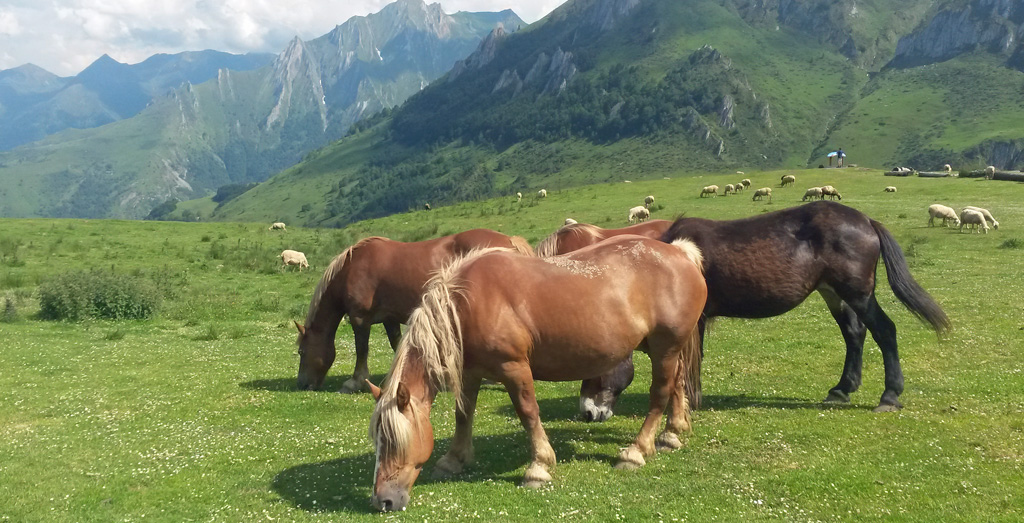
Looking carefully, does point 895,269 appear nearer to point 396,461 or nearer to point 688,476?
point 688,476

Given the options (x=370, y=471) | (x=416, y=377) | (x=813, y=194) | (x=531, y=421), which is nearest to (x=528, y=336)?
(x=531, y=421)

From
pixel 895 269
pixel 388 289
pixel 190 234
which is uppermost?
pixel 895 269

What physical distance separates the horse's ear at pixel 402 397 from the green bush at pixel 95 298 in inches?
714

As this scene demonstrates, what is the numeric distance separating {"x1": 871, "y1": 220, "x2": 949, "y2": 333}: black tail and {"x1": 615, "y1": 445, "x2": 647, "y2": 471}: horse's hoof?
541cm

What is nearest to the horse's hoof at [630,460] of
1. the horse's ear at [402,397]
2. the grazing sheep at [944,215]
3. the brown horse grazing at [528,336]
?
the brown horse grazing at [528,336]

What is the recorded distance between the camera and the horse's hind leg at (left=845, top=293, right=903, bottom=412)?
33.7 feet

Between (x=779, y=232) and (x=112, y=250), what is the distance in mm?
35438

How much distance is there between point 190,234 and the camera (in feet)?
143

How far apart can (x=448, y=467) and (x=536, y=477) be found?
1238 millimetres

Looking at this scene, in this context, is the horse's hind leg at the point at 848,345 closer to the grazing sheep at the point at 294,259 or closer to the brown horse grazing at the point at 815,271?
the brown horse grazing at the point at 815,271

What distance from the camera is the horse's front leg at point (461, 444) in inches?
320

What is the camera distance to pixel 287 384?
44.8 feet

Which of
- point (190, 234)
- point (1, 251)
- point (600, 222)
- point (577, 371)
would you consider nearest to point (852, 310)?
point (577, 371)

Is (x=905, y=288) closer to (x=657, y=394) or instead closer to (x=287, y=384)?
(x=657, y=394)
